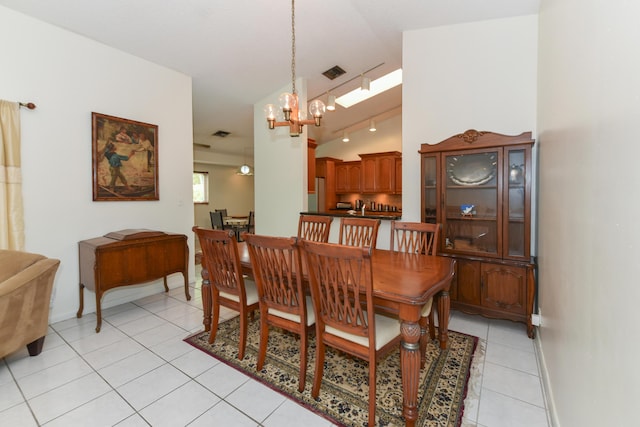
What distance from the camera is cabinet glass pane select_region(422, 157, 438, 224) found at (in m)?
2.98

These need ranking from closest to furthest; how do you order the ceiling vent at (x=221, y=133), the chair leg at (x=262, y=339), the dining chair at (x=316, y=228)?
the chair leg at (x=262, y=339) → the dining chair at (x=316, y=228) → the ceiling vent at (x=221, y=133)

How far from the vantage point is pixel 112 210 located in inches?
128

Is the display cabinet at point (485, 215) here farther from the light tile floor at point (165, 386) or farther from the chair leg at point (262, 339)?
the chair leg at point (262, 339)

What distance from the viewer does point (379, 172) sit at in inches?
278

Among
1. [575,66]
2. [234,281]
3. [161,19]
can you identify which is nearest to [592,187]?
[575,66]

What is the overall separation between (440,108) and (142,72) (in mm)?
3522

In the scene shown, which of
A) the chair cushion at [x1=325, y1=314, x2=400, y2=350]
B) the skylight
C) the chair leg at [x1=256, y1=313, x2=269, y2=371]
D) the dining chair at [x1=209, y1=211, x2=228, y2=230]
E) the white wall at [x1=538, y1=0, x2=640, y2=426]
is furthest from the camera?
the dining chair at [x1=209, y1=211, x2=228, y2=230]

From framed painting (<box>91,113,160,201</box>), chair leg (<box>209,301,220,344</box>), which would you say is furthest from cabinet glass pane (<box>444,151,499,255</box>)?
framed painting (<box>91,113,160,201</box>)

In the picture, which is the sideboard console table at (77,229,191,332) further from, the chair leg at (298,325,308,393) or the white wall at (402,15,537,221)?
the white wall at (402,15,537,221)

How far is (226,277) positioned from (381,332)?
50.0 inches

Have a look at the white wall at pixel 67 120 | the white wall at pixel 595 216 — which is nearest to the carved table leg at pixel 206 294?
the white wall at pixel 67 120

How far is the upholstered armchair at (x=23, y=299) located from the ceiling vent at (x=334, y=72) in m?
3.96

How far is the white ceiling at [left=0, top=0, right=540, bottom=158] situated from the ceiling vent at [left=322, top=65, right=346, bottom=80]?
10cm

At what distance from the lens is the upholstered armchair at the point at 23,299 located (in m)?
1.99
